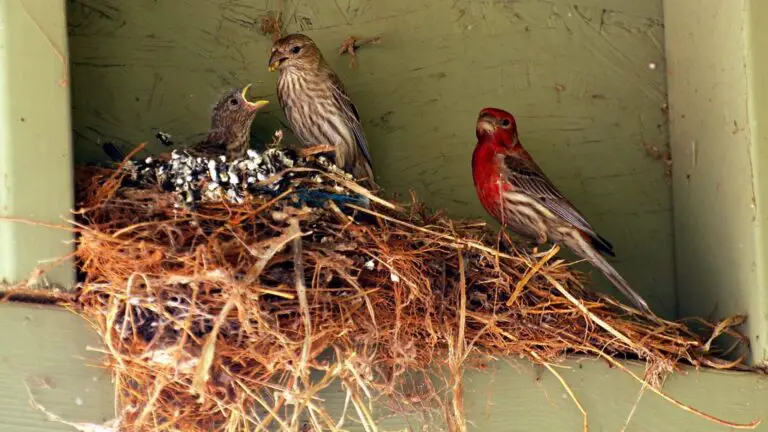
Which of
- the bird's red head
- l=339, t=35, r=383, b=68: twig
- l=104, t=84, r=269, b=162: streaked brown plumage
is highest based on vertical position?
l=339, t=35, r=383, b=68: twig

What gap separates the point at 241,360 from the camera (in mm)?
3180

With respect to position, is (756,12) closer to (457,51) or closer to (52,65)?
(457,51)

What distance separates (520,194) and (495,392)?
1036 millimetres

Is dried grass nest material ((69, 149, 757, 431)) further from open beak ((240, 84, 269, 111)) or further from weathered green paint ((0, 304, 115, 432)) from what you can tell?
open beak ((240, 84, 269, 111))

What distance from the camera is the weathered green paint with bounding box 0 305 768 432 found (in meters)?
3.16

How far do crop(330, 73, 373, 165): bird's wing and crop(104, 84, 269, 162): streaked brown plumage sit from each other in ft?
1.00

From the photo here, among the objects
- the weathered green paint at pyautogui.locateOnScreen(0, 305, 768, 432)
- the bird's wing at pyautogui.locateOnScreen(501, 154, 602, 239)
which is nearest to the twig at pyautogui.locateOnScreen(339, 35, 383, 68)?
Answer: the bird's wing at pyautogui.locateOnScreen(501, 154, 602, 239)

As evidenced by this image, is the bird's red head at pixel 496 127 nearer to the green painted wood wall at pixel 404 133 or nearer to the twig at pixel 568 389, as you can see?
the green painted wood wall at pixel 404 133

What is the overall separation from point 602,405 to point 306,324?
1.09m

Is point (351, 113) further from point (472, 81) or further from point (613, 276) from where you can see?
point (613, 276)

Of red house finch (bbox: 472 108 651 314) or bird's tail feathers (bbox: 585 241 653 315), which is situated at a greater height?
red house finch (bbox: 472 108 651 314)

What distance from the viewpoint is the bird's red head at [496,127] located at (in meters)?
4.27

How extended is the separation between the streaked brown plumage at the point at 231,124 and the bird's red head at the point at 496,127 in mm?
821

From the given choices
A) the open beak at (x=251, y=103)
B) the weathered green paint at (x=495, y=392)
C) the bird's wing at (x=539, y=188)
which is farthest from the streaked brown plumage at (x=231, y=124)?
the weathered green paint at (x=495, y=392)
